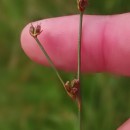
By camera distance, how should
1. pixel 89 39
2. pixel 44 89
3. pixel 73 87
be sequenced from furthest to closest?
pixel 44 89 < pixel 89 39 < pixel 73 87

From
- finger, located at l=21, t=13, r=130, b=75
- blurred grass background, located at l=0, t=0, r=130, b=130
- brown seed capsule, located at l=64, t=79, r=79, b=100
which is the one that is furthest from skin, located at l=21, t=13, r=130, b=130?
blurred grass background, located at l=0, t=0, r=130, b=130

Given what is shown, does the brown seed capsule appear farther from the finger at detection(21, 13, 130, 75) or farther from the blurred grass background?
the blurred grass background

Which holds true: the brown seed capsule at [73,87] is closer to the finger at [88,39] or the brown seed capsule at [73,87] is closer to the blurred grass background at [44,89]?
the finger at [88,39]

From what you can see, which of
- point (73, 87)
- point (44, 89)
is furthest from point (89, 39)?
point (44, 89)

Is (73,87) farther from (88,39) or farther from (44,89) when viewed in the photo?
(44,89)

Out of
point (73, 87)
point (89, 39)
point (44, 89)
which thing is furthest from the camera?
point (44, 89)

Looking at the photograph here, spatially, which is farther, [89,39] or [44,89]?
[44,89]

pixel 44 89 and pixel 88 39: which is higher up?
pixel 88 39

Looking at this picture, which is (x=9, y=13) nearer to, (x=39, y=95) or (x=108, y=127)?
(x=39, y=95)
